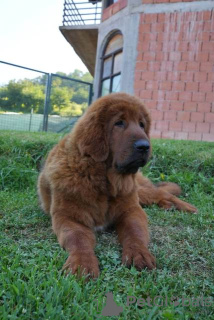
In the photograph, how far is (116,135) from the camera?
270 cm

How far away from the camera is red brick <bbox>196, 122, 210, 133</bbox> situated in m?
8.80

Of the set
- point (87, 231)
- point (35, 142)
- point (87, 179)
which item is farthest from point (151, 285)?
point (35, 142)

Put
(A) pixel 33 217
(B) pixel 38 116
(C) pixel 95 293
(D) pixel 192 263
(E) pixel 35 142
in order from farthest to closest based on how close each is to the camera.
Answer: (B) pixel 38 116
(E) pixel 35 142
(A) pixel 33 217
(D) pixel 192 263
(C) pixel 95 293

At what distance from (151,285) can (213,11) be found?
877 cm

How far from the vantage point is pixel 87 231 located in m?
2.38

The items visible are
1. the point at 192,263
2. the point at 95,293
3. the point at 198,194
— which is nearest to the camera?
the point at 95,293

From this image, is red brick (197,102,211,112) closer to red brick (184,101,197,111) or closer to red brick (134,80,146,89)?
red brick (184,101,197,111)

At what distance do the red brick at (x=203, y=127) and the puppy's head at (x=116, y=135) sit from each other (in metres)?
6.40

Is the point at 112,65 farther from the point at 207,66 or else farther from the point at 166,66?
the point at 207,66

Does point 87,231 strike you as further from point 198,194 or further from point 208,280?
point 198,194

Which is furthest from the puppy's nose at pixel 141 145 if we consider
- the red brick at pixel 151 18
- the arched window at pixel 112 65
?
the arched window at pixel 112 65

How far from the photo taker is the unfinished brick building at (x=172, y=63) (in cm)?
878

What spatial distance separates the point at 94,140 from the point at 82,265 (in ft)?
3.78

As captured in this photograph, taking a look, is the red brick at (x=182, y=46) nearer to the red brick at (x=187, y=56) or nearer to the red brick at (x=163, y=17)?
the red brick at (x=187, y=56)
